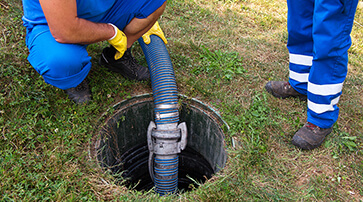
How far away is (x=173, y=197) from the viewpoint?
Result: 1.83m

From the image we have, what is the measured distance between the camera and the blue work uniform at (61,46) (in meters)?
1.83

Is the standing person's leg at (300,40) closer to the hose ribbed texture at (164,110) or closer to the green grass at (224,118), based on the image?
the green grass at (224,118)

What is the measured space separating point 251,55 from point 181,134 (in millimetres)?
1304

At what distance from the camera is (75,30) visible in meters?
1.72

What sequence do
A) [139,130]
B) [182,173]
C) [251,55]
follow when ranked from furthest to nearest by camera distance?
1. [182,173]
2. [251,55]
3. [139,130]

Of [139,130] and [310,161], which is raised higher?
[310,161]

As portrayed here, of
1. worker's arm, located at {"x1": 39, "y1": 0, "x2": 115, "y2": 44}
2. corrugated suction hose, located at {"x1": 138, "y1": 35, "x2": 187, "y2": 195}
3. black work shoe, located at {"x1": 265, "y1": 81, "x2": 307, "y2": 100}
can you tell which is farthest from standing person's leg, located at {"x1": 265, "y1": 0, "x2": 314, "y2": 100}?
worker's arm, located at {"x1": 39, "y1": 0, "x2": 115, "y2": 44}

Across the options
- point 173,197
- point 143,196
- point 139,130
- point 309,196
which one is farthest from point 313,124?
point 139,130

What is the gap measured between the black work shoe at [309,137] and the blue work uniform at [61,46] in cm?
162

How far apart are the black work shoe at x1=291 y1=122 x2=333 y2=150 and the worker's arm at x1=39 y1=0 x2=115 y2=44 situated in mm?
1581

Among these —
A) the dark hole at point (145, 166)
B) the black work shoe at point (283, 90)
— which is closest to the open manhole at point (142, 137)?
the dark hole at point (145, 166)

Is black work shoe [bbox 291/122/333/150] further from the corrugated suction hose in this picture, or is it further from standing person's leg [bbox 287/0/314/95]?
the corrugated suction hose

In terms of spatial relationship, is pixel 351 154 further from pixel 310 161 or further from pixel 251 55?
pixel 251 55

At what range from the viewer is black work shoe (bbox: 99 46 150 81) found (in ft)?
8.08
